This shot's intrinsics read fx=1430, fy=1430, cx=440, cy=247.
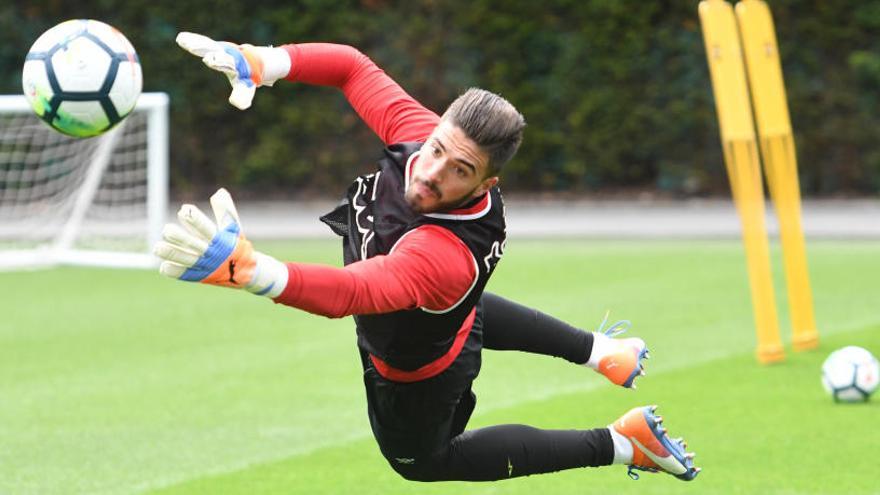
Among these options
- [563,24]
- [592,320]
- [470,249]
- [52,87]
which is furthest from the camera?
[563,24]

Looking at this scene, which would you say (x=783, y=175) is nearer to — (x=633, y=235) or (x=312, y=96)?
(x=633, y=235)

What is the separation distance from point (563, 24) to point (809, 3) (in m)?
3.54

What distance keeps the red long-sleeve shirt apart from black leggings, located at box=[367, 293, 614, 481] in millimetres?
771

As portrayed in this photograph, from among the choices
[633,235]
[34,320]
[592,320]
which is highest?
[34,320]

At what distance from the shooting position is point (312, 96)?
21.8m

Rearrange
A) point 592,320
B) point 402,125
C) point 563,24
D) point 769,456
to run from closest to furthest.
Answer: point 402,125, point 769,456, point 592,320, point 563,24

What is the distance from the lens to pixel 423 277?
Answer: 14.9ft

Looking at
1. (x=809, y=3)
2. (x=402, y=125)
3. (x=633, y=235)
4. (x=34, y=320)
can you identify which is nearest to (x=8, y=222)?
(x=34, y=320)

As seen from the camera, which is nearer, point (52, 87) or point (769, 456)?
point (52, 87)

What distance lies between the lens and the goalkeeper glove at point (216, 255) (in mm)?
4016

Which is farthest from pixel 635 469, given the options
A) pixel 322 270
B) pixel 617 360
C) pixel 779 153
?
pixel 779 153

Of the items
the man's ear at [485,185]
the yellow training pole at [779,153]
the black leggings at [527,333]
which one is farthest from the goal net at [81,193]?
the man's ear at [485,185]

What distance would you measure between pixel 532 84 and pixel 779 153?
445 inches

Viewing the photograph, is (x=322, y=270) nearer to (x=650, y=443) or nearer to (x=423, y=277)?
(x=423, y=277)
